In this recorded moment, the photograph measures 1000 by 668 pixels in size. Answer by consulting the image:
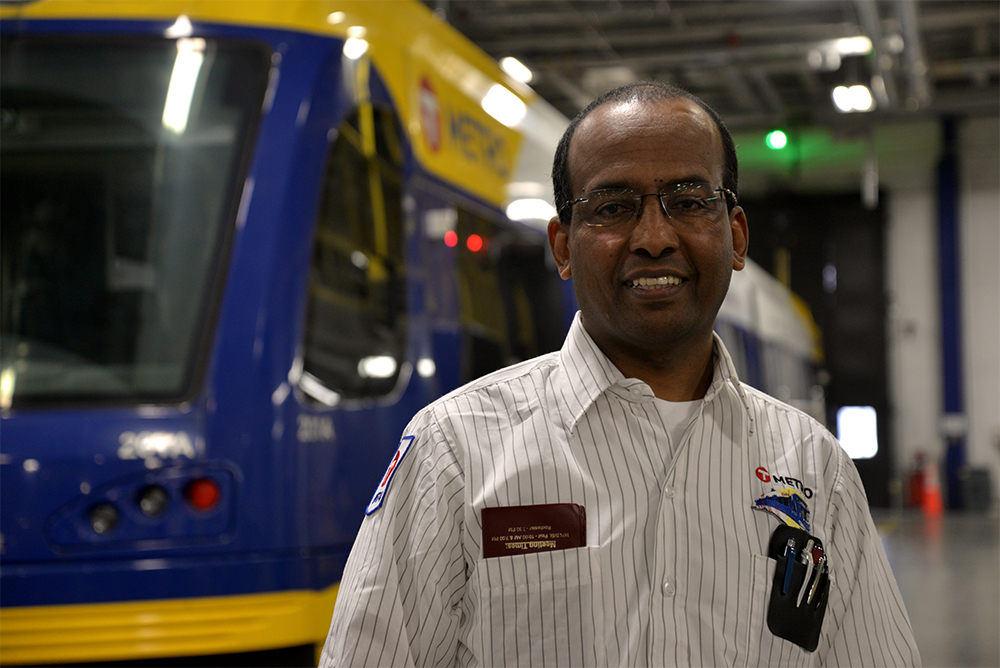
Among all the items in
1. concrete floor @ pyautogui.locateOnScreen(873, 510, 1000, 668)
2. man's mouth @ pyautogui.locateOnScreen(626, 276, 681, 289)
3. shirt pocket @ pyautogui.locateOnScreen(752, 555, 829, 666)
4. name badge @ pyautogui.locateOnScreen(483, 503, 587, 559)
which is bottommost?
concrete floor @ pyautogui.locateOnScreen(873, 510, 1000, 668)

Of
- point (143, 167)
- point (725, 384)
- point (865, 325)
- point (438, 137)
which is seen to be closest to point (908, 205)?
point (865, 325)

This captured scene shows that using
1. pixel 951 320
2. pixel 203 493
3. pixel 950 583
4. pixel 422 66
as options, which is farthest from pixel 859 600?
pixel 951 320

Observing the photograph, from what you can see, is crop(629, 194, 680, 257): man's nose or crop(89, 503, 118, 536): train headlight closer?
crop(629, 194, 680, 257): man's nose

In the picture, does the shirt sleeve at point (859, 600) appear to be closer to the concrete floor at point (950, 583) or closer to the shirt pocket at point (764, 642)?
the shirt pocket at point (764, 642)

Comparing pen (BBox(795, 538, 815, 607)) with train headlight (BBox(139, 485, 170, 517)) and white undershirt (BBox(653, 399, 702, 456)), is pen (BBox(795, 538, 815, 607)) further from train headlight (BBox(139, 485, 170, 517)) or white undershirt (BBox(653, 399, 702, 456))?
train headlight (BBox(139, 485, 170, 517))

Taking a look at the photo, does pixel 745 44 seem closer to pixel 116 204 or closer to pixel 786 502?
pixel 116 204

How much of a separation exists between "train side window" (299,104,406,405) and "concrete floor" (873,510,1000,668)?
13.9 feet

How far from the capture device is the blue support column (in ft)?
62.3

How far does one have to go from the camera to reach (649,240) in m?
1.57

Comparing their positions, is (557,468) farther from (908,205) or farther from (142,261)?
(908,205)

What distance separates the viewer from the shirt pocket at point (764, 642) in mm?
1530

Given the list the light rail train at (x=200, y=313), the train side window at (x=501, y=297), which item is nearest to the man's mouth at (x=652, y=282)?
the light rail train at (x=200, y=313)

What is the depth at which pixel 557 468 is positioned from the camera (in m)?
1.53

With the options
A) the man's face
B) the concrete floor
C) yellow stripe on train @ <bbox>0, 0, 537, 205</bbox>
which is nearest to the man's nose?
the man's face
